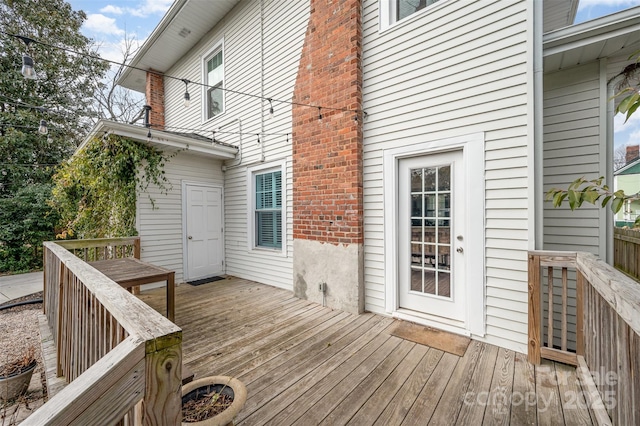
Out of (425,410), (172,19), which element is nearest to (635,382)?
(425,410)

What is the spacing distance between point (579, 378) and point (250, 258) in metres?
4.91

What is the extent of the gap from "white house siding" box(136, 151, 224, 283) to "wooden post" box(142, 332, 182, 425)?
4.93 meters

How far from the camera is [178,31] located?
632 cm

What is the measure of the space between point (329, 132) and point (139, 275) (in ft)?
9.90

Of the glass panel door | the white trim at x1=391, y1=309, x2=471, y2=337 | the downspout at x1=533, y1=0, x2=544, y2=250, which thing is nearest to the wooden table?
the white trim at x1=391, y1=309, x2=471, y2=337

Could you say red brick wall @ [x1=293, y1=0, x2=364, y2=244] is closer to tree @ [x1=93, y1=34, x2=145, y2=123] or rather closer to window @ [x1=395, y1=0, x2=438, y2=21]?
window @ [x1=395, y1=0, x2=438, y2=21]

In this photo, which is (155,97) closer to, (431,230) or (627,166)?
(431,230)

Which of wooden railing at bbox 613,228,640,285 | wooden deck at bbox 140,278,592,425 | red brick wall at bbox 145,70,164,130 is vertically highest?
red brick wall at bbox 145,70,164,130

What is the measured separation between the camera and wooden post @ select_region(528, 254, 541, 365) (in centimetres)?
252

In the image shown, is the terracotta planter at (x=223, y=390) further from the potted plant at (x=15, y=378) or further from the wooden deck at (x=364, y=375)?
the potted plant at (x=15, y=378)

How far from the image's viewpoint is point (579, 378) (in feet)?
7.41

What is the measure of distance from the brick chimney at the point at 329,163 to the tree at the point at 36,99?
23.7ft

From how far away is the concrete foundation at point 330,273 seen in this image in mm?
3760

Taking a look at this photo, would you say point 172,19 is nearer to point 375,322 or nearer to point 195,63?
point 195,63
